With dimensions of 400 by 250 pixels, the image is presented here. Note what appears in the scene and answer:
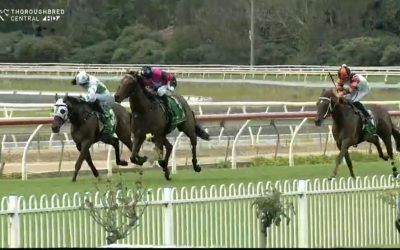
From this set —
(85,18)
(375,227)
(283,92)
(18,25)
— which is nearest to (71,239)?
(375,227)

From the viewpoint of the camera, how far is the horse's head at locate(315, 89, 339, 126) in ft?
55.5

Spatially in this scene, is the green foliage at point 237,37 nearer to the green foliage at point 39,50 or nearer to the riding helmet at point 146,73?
the green foliage at point 39,50

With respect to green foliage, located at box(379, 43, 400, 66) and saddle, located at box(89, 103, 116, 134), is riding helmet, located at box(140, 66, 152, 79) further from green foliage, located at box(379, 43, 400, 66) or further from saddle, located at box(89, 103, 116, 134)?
green foliage, located at box(379, 43, 400, 66)

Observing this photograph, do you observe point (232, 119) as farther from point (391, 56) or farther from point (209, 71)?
point (391, 56)

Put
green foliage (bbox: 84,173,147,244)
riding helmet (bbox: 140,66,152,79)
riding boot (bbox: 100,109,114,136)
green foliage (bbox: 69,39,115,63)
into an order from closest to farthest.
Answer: green foliage (bbox: 84,173,147,244) < riding boot (bbox: 100,109,114,136) < riding helmet (bbox: 140,66,152,79) < green foliage (bbox: 69,39,115,63)

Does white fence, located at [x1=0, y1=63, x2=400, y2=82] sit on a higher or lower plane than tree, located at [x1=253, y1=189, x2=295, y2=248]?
higher

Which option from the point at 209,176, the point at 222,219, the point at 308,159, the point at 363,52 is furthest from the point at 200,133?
the point at 363,52

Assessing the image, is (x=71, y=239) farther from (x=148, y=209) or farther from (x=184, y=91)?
(x=184, y=91)

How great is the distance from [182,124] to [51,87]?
34.0 metres

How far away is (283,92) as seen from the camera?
142 ft

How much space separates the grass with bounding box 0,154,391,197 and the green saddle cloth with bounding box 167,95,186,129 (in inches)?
32.5

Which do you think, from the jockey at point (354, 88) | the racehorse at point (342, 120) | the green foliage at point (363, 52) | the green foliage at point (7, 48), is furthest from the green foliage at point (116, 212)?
the green foliage at point (7, 48)

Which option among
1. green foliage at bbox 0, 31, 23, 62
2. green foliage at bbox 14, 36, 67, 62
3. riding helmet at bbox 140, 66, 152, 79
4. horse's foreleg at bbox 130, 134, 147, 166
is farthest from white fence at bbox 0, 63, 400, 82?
horse's foreleg at bbox 130, 134, 147, 166

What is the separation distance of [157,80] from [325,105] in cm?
241
